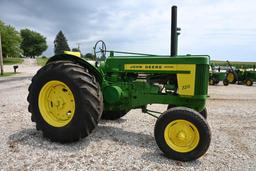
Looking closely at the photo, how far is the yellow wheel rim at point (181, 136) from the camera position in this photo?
377cm

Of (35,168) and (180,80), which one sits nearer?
(35,168)

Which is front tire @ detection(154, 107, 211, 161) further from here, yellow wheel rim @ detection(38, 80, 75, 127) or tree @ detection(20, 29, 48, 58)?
tree @ detection(20, 29, 48, 58)

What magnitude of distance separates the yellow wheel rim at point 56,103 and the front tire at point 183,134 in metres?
1.65

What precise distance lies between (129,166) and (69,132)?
1259 millimetres

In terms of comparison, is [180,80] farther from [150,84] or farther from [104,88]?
[104,88]

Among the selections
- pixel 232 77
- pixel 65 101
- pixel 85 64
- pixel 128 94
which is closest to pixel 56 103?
pixel 65 101

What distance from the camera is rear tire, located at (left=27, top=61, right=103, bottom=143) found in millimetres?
4125

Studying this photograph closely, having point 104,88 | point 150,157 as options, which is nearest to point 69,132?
point 104,88

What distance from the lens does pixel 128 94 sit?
4.93 m

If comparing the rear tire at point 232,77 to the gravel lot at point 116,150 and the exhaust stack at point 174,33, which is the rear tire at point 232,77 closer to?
the gravel lot at point 116,150

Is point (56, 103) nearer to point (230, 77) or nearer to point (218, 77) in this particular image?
point (218, 77)

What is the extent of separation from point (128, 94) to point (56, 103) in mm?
1378

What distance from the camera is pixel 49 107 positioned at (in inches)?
181

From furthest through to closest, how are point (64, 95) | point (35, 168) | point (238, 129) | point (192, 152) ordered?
point (238, 129)
point (64, 95)
point (192, 152)
point (35, 168)
